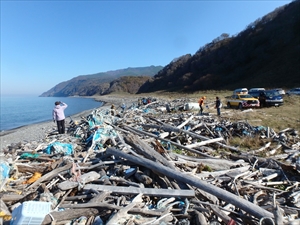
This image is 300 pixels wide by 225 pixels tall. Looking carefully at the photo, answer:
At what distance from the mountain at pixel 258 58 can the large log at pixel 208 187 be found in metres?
42.5

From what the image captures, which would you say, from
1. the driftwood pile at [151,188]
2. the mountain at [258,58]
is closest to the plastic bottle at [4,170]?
the driftwood pile at [151,188]

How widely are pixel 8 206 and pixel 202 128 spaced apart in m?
8.63

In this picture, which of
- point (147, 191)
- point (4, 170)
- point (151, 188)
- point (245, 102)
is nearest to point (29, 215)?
point (147, 191)

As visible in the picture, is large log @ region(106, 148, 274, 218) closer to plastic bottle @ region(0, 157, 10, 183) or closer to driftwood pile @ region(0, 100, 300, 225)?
driftwood pile @ region(0, 100, 300, 225)

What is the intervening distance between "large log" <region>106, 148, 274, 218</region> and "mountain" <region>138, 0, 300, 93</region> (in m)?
42.5

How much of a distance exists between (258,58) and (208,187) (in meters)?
68.2

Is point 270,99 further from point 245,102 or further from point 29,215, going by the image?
point 29,215

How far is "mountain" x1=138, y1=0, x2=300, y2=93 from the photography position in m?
48.6

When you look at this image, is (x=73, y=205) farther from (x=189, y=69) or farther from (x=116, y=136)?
(x=189, y=69)

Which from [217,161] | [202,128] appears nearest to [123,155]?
[217,161]

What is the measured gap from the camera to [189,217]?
351 cm

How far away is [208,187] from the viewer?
Answer: 3.94 metres

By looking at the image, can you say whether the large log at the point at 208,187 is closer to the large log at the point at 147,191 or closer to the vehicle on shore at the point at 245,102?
the large log at the point at 147,191

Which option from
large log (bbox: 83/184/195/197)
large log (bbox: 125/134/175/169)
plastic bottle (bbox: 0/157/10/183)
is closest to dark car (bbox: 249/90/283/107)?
large log (bbox: 125/134/175/169)
